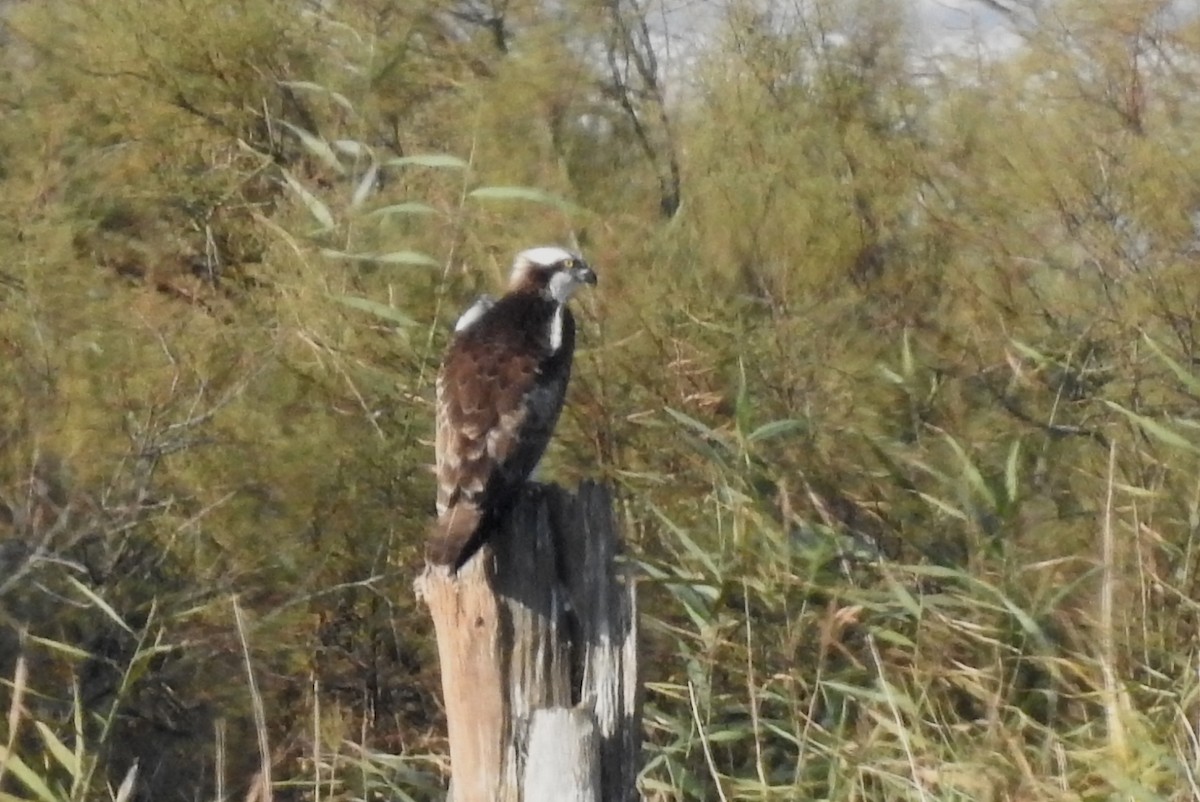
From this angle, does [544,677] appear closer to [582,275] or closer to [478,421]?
[478,421]

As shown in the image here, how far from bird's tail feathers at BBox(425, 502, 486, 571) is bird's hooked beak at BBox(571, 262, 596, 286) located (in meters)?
1.95

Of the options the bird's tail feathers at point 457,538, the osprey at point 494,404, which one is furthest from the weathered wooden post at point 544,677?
the osprey at point 494,404

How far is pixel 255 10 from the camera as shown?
8.59 metres

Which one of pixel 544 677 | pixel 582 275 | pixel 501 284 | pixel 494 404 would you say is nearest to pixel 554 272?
pixel 582 275

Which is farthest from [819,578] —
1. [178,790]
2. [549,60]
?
[549,60]

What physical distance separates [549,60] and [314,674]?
3.01 metres

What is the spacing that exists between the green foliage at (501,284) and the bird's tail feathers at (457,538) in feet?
4.61

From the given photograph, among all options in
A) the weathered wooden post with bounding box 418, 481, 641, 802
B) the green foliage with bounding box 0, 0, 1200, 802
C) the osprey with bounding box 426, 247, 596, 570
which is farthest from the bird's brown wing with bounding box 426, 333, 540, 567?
the green foliage with bounding box 0, 0, 1200, 802

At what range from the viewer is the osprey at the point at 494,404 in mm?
3723

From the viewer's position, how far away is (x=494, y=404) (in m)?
4.48

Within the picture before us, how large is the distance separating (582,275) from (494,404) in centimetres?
117

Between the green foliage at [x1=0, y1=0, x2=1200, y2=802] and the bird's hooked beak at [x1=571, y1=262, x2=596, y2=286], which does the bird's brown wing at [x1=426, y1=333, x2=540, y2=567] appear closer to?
the green foliage at [x1=0, y1=0, x2=1200, y2=802]

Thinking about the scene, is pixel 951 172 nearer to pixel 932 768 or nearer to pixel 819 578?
pixel 819 578

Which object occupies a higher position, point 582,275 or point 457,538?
point 582,275
